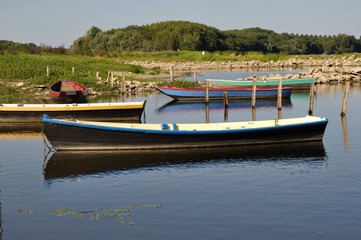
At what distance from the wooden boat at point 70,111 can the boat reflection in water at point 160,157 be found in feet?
32.7

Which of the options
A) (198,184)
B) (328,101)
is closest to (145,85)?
(328,101)

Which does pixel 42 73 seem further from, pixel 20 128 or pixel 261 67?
pixel 261 67

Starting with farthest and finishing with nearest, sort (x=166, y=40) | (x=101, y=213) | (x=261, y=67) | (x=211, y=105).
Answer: (x=166, y=40) < (x=261, y=67) < (x=211, y=105) < (x=101, y=213)

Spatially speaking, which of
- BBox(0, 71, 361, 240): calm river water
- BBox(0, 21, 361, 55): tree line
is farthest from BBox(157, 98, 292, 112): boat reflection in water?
BBox(0, 21, 361, 55): tree line

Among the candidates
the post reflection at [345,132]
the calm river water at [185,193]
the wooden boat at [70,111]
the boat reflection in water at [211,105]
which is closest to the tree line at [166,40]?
the boat reflection in water at [211,105]

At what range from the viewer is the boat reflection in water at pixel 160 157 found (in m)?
24.5

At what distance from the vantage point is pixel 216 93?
173ft

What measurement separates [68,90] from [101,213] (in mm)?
32988

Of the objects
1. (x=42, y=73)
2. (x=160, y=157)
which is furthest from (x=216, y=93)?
(x=160, y=157)

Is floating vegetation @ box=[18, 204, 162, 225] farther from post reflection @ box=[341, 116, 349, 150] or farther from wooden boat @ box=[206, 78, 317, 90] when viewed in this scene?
wooden boat @ box=[206, 78, 317, 90]

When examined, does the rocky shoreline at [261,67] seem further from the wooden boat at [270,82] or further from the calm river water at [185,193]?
the calm river water at [185,193]

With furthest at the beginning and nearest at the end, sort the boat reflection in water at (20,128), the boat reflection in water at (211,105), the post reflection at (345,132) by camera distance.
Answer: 1. the boat reflection in water at (211,105)
2. the boat reflection in water at (20,128)
3. the post reflection at (345,132)

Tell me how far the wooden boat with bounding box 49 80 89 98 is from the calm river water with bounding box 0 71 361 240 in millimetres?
17213

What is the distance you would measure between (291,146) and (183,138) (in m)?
5.74
